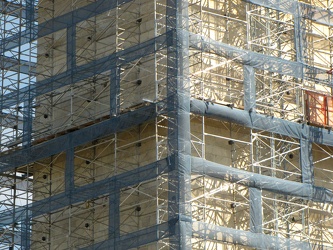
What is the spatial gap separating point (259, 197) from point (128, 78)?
8.57 meters

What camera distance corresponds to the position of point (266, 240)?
68312mm

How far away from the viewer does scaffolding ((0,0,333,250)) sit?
68.0 m

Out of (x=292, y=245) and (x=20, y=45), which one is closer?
(x=292, y=245)

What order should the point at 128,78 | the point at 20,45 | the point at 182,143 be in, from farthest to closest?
the point at 20,45 → the point at 128,78 → the point at 182,143

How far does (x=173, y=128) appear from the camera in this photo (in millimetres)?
67375

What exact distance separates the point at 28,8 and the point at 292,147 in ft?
51.9

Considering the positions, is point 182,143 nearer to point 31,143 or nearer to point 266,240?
point 266,240

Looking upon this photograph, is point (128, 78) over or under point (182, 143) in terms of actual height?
over

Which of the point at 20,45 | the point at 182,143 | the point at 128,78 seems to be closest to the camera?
the point at 182,143

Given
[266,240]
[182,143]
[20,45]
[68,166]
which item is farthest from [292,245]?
[20,45]

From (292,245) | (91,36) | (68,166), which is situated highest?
(91,36)

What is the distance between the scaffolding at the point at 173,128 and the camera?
68000mm

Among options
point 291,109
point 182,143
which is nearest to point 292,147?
point 291,109

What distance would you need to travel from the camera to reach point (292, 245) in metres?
69.0
